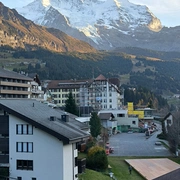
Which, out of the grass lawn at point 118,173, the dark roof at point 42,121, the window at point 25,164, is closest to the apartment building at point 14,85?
the grass lawn at point 118,173

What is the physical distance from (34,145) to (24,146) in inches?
32.6

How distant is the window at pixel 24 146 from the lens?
28.8 meters

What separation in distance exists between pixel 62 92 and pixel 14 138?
320 feet

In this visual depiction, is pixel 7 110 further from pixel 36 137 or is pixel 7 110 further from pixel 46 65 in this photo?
pixel 46 65

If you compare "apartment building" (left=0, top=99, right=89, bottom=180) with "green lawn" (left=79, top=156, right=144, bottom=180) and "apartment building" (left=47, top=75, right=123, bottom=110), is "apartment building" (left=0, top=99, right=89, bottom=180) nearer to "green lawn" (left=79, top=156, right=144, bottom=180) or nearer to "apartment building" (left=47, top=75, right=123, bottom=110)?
"green lawn" (left=79, top=156, right=144, bottom=180)

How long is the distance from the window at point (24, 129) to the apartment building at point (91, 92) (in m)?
86.7

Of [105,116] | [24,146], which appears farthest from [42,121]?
[105,116]

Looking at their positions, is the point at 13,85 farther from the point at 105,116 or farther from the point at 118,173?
the point at 118,173

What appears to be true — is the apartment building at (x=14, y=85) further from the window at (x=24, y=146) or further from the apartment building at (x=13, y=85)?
the window at (x=24, y=146)

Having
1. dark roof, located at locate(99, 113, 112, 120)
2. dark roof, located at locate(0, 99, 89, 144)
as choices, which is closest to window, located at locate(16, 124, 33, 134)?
dark roof, located at locate(0, 99, 89, 144)

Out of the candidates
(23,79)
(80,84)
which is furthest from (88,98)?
(23,79)

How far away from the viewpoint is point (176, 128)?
53.5 m

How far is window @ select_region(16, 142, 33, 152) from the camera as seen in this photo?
28.8 meters

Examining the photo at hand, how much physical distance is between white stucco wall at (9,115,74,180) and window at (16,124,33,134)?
0.26 m
